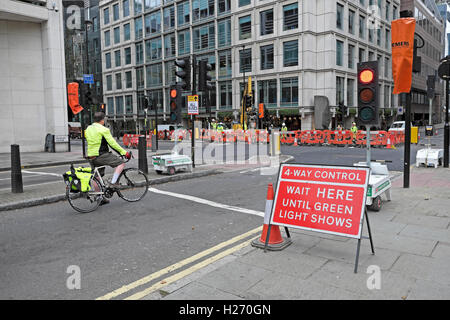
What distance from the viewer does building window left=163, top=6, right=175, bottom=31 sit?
50.5 m

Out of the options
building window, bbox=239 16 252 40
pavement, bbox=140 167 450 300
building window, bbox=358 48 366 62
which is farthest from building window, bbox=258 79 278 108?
pavement, bbox=140 167 450 300

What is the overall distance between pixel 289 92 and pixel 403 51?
105 feet

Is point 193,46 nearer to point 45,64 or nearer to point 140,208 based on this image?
point 45,64

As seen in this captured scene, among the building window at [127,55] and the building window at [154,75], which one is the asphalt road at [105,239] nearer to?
the building window at [154,75]

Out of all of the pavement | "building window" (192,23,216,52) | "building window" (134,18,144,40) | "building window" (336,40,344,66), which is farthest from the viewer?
"building window" (134,18,144,40)

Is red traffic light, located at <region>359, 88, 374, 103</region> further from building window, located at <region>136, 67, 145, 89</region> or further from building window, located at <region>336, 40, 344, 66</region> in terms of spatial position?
building window, located at <region>136, 67, 145, 89</region>

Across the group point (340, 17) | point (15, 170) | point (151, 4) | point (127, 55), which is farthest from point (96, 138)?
point (127, 55)

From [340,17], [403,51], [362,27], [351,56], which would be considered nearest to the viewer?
[403,51]

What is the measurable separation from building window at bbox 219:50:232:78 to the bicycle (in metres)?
37.7

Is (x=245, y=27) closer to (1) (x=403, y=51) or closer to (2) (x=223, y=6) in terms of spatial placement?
(2) (x=223, y=6)

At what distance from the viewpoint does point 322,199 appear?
4512 mm

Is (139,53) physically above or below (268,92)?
above

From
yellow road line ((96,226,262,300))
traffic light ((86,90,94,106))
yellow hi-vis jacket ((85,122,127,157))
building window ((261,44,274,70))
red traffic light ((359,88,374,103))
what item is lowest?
yellow road line ((96,226,262,300))

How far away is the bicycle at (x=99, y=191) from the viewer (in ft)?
23.4
